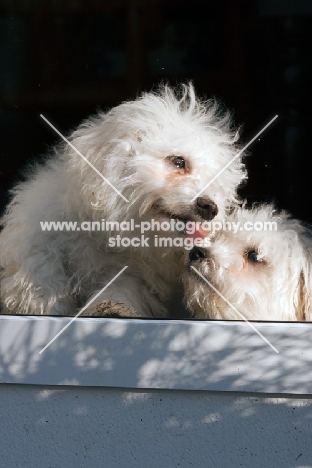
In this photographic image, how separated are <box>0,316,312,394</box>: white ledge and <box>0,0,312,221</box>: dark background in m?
0.75

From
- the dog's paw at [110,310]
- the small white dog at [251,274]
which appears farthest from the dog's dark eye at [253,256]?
the dog's paw at [110,310]

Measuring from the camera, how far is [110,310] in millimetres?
2498

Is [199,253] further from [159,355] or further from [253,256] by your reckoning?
[159,355]

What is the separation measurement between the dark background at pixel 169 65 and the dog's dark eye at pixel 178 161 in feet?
1.47

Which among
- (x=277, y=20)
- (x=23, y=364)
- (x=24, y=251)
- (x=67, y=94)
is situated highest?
(x=277, y=20)

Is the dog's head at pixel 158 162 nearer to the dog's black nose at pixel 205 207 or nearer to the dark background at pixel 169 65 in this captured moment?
the dog's black nose at pixel 205 207

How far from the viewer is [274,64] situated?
305 cm

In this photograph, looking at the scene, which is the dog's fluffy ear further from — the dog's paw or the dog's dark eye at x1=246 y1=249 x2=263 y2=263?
the dog's paw

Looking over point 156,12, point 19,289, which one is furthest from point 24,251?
point 156,12

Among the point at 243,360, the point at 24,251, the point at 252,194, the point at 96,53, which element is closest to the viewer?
the point at 243,360

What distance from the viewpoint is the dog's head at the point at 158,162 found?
249cm

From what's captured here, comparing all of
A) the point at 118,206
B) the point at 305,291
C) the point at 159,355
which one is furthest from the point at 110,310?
the point at 305,291

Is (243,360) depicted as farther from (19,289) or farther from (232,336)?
(19,289)

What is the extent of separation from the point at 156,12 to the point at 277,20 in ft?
1.55
